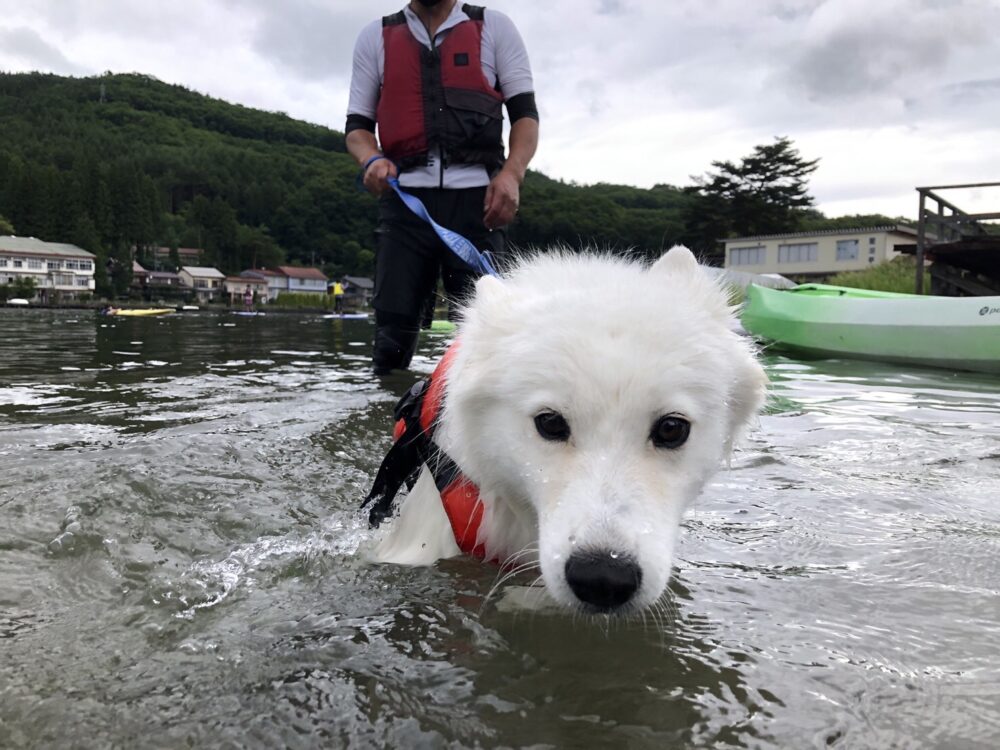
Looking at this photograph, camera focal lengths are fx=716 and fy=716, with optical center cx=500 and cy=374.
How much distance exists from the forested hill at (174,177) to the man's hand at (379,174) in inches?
2616

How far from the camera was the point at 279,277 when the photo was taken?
117062 millimetres

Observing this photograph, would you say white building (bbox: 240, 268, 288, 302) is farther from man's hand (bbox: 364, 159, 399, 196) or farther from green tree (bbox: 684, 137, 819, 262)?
man's hand (bbox: 364, 159, 399, 196)

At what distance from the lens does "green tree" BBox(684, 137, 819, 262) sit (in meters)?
68.6

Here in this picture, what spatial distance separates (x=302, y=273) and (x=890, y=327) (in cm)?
11572

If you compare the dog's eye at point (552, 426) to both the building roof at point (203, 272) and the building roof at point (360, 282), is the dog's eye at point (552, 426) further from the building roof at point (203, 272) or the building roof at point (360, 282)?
the building roof at point (203, 272)

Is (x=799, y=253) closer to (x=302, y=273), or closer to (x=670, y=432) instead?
(x=670, y=432)

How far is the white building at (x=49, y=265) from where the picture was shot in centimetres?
8194

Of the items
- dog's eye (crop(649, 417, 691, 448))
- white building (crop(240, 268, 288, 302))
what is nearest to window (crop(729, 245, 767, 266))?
dog's eye (crop(649, 417, 691, 448))

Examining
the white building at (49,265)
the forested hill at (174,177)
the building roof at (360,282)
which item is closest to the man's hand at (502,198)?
the forested hill at (174,177)

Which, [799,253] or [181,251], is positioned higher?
[181,251]

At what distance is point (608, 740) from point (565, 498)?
21.8 inches

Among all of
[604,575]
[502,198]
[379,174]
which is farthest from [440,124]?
[604,575]

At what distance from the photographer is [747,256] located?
60594 mm

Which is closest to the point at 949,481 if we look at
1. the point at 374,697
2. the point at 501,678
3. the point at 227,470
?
the point at 501,678
